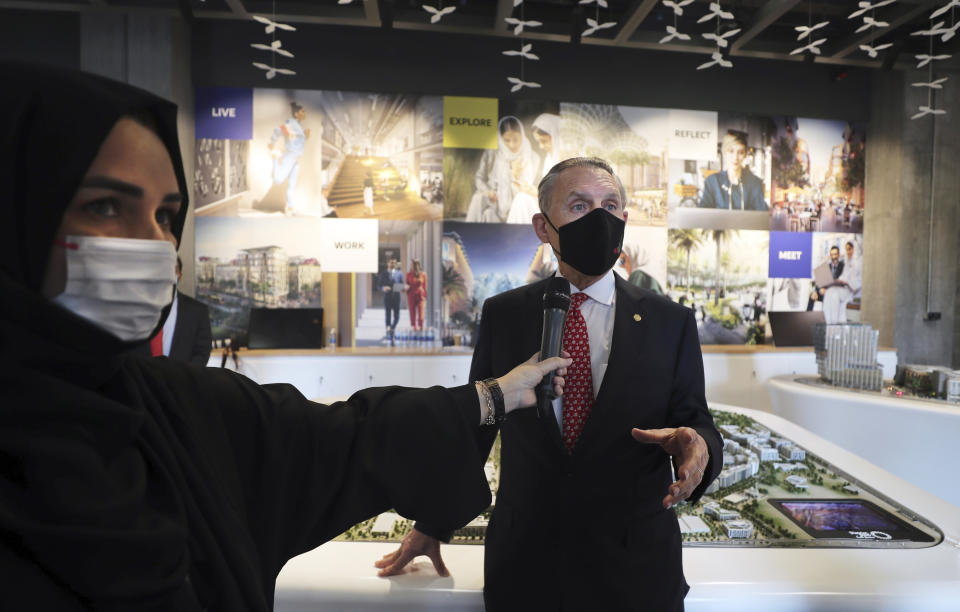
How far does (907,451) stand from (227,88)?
698 cm

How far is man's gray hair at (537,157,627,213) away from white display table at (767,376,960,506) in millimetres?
3422

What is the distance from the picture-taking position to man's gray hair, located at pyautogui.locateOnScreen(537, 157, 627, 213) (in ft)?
4.81

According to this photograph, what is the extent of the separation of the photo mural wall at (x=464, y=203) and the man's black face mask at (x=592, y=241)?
14.4 feet

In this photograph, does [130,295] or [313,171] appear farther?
[313,171]

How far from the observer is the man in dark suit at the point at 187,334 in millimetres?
3537

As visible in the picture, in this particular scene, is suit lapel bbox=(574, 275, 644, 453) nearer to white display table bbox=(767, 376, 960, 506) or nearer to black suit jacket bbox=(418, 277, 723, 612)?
black suit jacket bbox=(418, 277, 723, 612)

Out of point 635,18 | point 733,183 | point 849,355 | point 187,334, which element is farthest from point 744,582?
point 733,183

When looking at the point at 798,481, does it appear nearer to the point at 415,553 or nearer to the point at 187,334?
the point at 415,553

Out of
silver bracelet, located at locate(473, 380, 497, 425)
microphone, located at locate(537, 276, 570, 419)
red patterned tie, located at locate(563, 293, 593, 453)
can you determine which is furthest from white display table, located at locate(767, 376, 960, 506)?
silver bracelet, located at locate(473, 380, 497, 425)

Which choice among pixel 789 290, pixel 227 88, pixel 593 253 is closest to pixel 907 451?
pixel 789 290

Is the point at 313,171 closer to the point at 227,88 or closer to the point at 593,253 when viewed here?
the point at 227,88

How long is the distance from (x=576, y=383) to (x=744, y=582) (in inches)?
29.3

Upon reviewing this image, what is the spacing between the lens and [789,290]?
6344 millimetres

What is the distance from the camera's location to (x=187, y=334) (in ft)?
11.9
